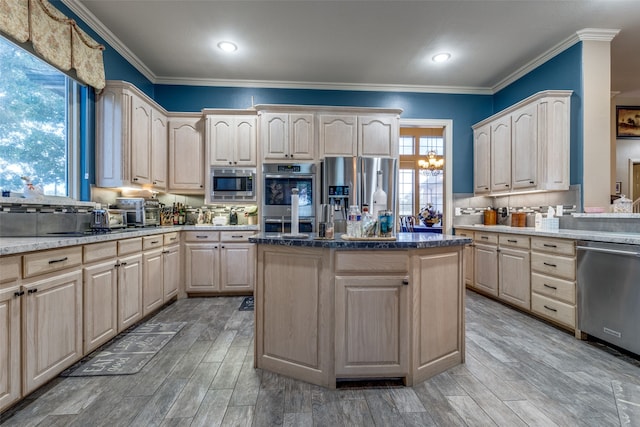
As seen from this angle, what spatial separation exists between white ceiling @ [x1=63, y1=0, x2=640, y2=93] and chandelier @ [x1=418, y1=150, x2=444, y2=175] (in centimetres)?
322

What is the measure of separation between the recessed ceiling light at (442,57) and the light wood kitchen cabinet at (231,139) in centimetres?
241

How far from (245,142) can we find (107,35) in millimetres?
1785

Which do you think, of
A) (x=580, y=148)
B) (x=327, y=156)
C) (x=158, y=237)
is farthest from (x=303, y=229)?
(x=580, y=148)

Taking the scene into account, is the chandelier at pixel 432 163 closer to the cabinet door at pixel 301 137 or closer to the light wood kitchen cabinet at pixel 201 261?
the cabinet door at pixel 301 137

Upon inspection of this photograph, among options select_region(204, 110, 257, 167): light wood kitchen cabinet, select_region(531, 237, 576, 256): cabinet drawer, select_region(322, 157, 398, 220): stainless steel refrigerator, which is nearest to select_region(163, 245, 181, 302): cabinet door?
select_region(204, 110, 257, 167): light wood kitchen cabinet

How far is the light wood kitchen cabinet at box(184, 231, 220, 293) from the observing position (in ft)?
12.6

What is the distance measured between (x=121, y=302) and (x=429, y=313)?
7.96 ft

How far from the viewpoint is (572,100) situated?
132 inches

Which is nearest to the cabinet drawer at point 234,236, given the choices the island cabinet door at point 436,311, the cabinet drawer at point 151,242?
the cabinet drawer at point 151,242

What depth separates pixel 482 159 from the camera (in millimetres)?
4422

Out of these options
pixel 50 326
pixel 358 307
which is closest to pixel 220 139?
pixel 50 326

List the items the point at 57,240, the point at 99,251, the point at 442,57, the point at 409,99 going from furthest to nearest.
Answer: the point at 409,99
the point at 442,57
the point at 99,251
the point at 57,240

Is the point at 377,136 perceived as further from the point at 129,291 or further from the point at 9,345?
the point at 9,345

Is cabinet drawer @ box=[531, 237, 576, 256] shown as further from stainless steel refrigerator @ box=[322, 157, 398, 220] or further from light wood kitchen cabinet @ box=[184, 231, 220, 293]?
light wood kitchen cabinet @ box=[184, 231, 220, 293]
